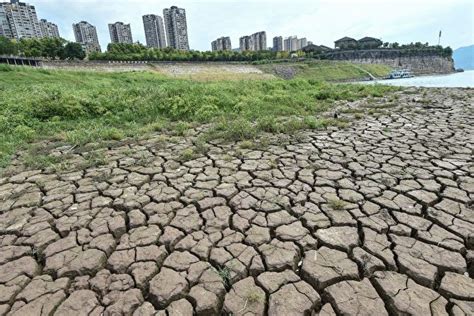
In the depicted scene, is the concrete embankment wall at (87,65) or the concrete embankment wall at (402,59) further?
the concrete embankment wall at (402,59)

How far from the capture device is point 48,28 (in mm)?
84438

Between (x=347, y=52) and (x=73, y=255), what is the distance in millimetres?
64591

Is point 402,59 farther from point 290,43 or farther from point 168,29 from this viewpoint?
point 168,29

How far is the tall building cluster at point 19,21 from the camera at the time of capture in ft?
229

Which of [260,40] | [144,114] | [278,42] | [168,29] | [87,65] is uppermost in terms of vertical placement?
[168,29]

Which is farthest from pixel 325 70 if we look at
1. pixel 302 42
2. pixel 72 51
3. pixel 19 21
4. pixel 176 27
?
pixel 19 21

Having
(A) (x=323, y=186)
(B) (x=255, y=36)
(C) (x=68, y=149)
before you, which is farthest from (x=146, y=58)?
(B) (x=255, y=36)

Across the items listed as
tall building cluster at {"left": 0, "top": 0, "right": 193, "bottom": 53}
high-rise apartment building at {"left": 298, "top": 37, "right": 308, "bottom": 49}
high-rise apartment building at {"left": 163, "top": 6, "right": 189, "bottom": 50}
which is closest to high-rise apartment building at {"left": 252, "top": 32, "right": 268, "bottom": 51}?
tall building cluster at {"left": 0, "top": 0, "right": 193, "bottom": 53}

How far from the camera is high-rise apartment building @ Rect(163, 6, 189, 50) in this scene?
6988cm

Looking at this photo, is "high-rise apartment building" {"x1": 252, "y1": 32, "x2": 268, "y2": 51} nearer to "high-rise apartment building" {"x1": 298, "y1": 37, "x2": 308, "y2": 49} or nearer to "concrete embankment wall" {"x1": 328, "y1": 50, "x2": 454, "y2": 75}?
"high-rise apartment building" {"x1": 298, "y1": 37, "x2": 308, "y2": 49}

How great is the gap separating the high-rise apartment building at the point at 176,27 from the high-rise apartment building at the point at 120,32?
44.5 ft

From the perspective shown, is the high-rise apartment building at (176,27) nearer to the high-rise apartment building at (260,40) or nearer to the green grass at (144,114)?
the high-rise apartment building at (260,40)

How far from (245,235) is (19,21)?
98.0 meters

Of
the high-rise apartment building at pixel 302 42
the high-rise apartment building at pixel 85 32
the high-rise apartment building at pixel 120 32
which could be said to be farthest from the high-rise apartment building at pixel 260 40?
the high-rise apartment building at pixel 85 32
